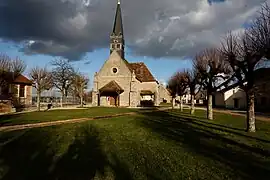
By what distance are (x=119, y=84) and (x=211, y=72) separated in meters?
27.3

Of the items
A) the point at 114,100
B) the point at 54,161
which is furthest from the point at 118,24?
the point at 54,161

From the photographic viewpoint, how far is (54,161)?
20.6 ft

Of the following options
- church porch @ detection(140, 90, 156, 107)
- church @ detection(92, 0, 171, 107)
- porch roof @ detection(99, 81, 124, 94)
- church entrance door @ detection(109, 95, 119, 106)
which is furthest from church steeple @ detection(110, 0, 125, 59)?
church entrance door @ detection(109, 95, 119, 106)

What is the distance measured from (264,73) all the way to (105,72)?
36065mm

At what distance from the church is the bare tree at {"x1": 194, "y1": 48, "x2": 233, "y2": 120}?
23.8 meters

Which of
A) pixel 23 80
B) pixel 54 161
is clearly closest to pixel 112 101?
pixel 23 80

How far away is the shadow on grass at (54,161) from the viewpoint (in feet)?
17.2

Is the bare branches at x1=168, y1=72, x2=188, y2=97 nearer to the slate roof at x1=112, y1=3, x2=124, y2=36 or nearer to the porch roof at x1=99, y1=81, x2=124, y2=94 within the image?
the porch roof at x1=99, y1=81, x2=124, y2=94

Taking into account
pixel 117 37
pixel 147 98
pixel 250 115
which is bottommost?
pixel 250 115

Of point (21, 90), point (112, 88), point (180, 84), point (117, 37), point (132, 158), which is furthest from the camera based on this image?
point (117, 37)

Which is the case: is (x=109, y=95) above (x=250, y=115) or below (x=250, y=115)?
above

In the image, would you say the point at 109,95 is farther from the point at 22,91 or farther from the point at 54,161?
the point at 54,161

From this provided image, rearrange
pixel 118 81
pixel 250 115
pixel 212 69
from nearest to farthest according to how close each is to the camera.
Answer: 1. pixel 250 115
2. pixel 212 69
3. pixel 118 81

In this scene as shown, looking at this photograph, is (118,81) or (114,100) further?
(118,81)
